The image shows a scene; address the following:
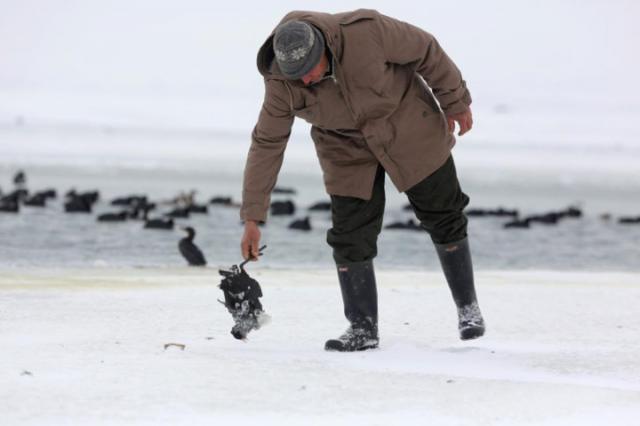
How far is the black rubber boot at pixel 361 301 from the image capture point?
4387 mm

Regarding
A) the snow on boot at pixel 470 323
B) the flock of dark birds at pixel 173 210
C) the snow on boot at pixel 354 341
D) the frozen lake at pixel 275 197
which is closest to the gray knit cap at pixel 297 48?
the snow on boot at pixel 354 341

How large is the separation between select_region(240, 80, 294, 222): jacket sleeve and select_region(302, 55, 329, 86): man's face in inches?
9.6

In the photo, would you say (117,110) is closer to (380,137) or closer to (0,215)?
(0,215)

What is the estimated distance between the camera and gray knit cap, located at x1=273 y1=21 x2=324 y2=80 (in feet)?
12.3

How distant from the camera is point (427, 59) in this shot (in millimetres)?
4156

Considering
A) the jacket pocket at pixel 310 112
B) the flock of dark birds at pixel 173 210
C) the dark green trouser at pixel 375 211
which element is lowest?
the flock of dark birds at pixel 173 210

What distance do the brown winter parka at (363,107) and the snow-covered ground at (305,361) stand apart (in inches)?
25.7

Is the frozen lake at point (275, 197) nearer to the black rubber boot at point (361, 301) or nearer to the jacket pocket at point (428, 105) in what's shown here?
the black rubber boot at point (361, 301)

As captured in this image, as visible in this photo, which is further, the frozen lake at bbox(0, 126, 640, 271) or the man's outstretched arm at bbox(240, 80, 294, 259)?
the frozen lake at bbox(0, 126, 640, 271)

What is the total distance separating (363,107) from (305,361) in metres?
0.92

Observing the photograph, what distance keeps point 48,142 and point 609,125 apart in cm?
2614

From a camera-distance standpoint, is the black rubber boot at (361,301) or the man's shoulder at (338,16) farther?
the black rubber boot at (361,301)

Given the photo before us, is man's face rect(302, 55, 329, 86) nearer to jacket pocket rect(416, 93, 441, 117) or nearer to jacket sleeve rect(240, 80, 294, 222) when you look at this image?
jacket sleeve rect(240, 80, 294, 222)

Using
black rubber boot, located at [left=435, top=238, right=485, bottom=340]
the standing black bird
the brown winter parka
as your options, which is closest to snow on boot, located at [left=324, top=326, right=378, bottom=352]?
black rubber boot, located at [left=435, top=238, right=485, bottom=340]
